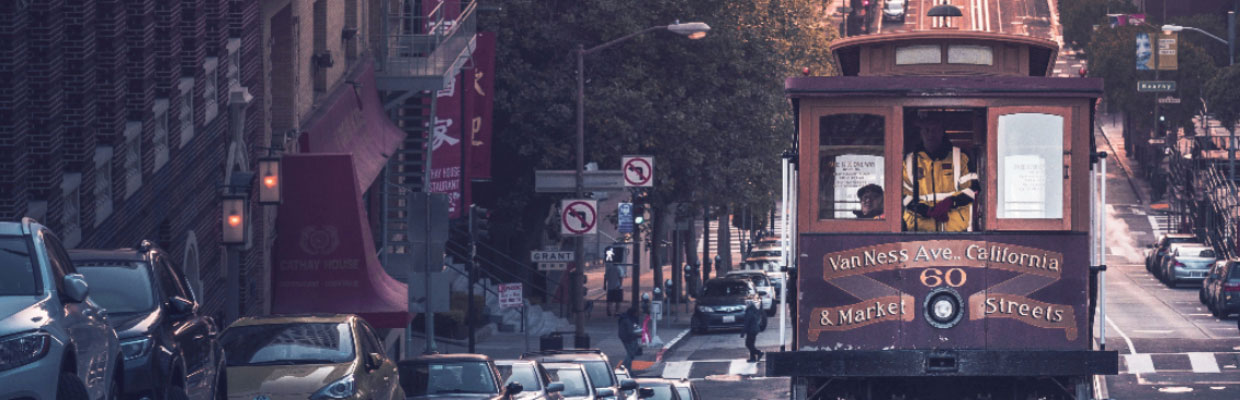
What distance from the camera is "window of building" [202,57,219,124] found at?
2675cm

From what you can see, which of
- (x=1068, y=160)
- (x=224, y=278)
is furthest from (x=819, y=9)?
(x=1068, y=160)

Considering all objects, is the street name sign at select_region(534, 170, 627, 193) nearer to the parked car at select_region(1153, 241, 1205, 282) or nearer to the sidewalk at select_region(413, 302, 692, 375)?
the sidewalk at select_region(413, 302, 692, 375)

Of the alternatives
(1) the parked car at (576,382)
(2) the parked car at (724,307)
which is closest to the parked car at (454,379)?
(1) the parked car at (576,382)

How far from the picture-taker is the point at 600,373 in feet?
81.1

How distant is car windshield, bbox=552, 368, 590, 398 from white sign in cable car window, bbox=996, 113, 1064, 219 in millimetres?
7790

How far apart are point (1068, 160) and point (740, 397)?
16.8 meters

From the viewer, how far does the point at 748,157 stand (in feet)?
174

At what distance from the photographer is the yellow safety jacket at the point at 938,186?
54.3ft

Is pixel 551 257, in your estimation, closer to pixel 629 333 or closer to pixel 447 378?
pixel 629 333

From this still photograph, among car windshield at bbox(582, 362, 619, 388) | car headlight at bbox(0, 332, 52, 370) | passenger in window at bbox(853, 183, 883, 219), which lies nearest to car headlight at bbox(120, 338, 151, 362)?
car headlight at bbox(0, 332, 52, 370)

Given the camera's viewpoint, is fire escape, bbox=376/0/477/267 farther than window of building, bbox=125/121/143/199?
Yes

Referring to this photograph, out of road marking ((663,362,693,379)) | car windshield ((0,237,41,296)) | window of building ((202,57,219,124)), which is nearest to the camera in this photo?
car windshield ((0,237,41,296))

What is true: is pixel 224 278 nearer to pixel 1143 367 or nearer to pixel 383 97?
pixel 383 97

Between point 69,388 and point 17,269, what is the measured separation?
3.23 ft
